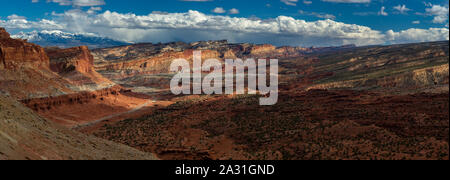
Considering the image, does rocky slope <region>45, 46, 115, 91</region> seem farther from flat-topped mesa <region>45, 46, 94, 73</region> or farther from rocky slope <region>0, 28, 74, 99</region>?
rocky slope <region>0, 28, 74, 99</region>

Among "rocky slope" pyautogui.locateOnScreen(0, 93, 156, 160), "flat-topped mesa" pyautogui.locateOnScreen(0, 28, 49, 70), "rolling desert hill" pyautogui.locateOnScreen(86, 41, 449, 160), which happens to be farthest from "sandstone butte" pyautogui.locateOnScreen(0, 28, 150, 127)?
"rocky slope" pyautogui.locateOnScreen(0, 93, 156, 160)

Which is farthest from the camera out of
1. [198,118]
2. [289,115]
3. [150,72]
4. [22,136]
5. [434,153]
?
[150,72]

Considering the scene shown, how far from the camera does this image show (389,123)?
92.1ft

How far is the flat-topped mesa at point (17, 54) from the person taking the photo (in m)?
48.3

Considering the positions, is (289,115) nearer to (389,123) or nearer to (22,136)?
(389,123)

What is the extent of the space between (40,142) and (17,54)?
41936 mm

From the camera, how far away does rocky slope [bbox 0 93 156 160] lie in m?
14.4

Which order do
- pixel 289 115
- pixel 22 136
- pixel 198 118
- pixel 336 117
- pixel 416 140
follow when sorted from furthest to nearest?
pixel 198 118
pixel 289 115
pixel 336 117
pixel 416 140
pixel 22 136

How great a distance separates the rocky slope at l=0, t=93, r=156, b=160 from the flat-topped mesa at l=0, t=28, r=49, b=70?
33.0 metres

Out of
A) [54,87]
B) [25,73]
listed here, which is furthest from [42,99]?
[25,73]

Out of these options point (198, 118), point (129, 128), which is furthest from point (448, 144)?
point (129, 128)

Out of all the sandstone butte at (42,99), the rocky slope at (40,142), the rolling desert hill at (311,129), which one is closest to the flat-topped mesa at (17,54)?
the sandstone butte at (42,99)
